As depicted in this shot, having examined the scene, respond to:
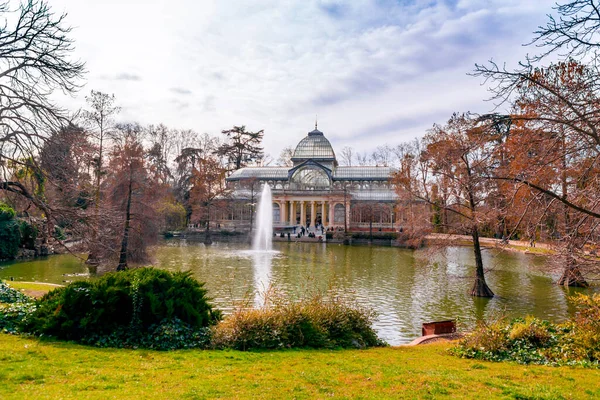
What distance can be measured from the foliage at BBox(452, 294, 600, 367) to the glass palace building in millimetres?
41548

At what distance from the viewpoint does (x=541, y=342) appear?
25.7 feet

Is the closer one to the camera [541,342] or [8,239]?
[541,342]

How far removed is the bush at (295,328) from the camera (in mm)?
7410

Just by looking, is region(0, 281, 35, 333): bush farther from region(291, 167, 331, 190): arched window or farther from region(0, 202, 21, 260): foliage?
region(291, 167, 331, 190): arched window

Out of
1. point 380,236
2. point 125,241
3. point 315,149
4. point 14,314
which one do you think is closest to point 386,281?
point 125,241

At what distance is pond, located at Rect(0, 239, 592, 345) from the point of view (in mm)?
13102

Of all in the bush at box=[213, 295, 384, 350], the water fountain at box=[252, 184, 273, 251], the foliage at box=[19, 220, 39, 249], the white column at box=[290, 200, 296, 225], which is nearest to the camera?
the bush at box=[213, 295, 384, 350]

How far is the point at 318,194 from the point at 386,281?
36.2m

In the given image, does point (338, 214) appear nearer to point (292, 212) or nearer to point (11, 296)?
point (292, 212)

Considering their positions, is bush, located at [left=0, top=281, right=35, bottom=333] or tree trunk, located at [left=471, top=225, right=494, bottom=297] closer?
bush, located at [left=0, top=281, right=35, bottom=333]

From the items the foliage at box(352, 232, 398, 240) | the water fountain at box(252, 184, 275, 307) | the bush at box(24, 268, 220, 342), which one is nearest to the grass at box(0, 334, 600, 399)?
the bush at box(24, 268, 220, 342)

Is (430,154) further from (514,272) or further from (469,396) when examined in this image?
(469,396)

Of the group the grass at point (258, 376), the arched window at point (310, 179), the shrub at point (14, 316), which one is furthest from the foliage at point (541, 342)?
the arched window at point (310, 179)

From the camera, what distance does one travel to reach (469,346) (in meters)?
7.77
